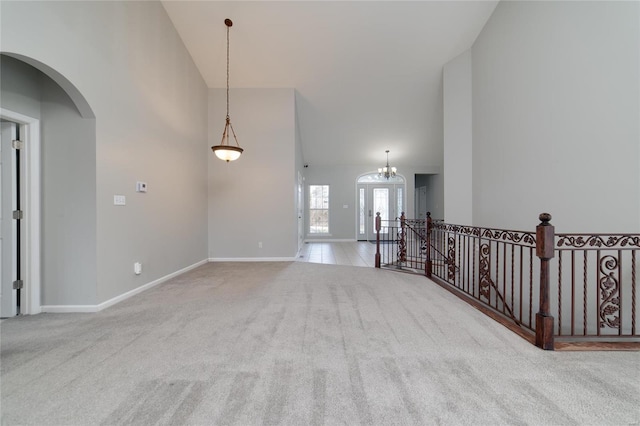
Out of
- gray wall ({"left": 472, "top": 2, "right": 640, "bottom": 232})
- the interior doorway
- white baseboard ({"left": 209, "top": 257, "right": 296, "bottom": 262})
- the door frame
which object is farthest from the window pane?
the interior doorway

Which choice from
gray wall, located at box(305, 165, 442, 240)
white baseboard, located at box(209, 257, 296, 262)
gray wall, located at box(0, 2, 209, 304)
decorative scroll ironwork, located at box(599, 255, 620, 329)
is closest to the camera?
decorative scroll ironwork, located at box(599, 255, 620, 329)

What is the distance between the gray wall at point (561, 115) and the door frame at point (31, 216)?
598cm

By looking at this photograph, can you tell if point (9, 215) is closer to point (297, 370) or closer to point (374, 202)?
point (297, 370)

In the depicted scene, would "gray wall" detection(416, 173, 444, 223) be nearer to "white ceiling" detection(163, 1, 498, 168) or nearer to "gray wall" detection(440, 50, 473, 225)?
"white ceiling" detection(163, 1, 498, 168)

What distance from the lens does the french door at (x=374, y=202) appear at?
33.6ft

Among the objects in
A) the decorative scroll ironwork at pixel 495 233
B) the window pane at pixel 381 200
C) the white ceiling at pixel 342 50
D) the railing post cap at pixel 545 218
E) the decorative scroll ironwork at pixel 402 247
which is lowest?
the decorative scroll ironwork at pixel 402 247

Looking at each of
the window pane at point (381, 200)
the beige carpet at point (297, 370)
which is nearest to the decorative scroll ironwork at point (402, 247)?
the beige carpet at point (297, 370)

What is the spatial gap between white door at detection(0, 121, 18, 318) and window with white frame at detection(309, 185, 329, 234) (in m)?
7.91

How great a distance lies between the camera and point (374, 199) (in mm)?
10281

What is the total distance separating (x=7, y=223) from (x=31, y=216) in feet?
0.65

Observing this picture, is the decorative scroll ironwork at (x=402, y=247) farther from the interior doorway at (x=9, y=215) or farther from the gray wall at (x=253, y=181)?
the interior doorway at (x=9, y=215)

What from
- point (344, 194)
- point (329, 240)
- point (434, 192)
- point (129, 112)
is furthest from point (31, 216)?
point (434, 192)

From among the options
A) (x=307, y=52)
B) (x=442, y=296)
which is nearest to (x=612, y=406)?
(x=442, y=296)

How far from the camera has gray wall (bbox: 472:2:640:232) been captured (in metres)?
2.55
